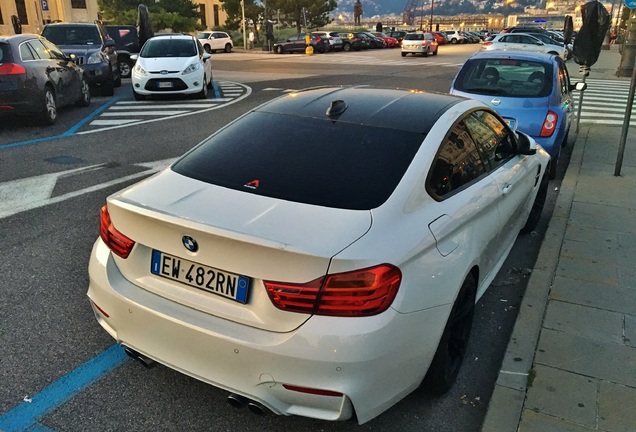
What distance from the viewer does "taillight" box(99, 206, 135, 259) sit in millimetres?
2801

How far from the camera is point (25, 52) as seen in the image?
32.8 feet

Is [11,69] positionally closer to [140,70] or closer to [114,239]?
[140,70]

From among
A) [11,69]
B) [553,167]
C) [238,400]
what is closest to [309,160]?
[238,400]

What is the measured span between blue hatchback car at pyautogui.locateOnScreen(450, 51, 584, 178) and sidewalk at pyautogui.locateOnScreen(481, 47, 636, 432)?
1.19 meters

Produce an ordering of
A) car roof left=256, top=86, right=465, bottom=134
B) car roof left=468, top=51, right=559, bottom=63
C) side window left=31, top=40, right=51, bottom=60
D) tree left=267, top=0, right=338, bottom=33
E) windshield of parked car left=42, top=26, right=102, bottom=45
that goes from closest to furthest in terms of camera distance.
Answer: car roof left=256, top=86, right=465, bottom=134, car roof left=468, top=51, right=559, bottom=63, side window left=31, top=40, right=51, bottom=60, windshield of parked car left=42, top=26, right=102, bottom=45, tree left=267, top=0, right=338, bottom=33

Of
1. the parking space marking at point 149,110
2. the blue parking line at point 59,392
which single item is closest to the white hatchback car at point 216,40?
the parking space marking at point 149,110

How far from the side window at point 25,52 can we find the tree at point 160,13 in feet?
147

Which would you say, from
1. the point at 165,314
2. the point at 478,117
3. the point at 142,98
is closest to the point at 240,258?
the point at 165,314

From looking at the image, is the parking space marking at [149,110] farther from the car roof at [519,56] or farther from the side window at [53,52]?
the car roof at [519,56]

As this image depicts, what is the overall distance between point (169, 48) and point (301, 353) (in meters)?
13.8

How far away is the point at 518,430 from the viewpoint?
9.20 feet

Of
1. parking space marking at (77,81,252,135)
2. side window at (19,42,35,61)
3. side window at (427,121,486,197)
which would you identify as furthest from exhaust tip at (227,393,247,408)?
side window at (19,42,35,61)

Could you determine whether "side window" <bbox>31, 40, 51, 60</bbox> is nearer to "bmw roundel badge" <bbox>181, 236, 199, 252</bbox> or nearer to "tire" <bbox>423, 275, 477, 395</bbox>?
"bmw roundel badge" <bbox>181, 236, 199, 252</bbox>

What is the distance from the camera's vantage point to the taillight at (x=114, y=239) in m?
2.80
